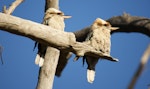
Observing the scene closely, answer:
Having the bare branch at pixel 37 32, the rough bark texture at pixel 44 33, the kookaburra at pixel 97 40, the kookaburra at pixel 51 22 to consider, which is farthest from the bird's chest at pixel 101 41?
the kookaburra at pixel 51 22

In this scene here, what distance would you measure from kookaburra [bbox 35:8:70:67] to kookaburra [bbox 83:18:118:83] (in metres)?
0.47

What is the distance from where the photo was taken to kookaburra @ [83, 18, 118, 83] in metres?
2.51

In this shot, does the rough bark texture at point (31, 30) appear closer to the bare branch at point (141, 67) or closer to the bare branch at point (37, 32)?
the bare branch at point (37, 32)

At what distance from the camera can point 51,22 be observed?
3080 millimetres

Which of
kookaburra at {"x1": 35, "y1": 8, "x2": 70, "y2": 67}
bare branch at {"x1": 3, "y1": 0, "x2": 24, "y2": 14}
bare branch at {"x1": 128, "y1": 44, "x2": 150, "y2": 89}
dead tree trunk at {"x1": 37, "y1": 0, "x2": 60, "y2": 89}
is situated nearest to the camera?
bare branch at {"x1": 128, "y1": 44, "x2": 150, "y2": 89}

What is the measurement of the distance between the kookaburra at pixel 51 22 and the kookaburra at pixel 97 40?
474 mm

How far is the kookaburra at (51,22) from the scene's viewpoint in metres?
3.05

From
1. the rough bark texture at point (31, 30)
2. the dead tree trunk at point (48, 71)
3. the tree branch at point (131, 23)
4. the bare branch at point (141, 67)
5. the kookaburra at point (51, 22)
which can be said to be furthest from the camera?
the dead tree trunk at point (48, 71)

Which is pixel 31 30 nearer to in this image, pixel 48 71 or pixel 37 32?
pixel 37 32

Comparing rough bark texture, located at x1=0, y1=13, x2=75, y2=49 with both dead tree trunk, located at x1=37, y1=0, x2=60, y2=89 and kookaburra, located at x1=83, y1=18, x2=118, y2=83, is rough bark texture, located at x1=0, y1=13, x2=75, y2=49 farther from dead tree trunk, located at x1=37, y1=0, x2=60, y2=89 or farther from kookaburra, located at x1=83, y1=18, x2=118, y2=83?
dead tree trunk, located at x1=37, y1=0, x2=60, y2=89

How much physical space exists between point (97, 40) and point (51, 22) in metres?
0.73

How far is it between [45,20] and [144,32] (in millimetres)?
1256

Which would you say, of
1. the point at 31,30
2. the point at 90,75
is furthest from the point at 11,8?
the point at 90,75

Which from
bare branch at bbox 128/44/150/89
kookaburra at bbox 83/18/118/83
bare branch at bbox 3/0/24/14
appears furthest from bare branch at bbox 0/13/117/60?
bare branch at bbox 128/44/150/89
